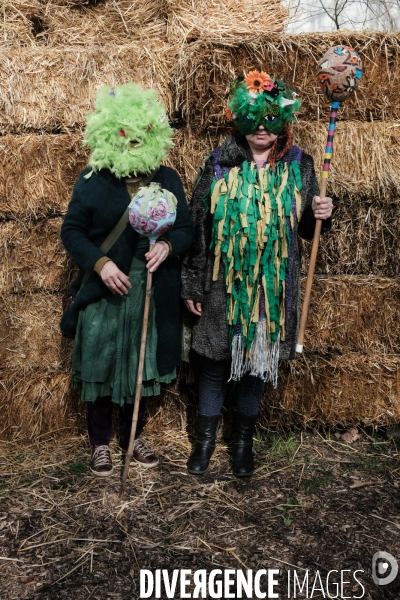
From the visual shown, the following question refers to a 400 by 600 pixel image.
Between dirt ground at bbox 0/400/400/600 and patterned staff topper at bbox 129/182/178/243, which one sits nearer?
dirt ground at bbox 0/400/400/600

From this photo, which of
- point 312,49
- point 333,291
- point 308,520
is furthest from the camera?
point 333,291

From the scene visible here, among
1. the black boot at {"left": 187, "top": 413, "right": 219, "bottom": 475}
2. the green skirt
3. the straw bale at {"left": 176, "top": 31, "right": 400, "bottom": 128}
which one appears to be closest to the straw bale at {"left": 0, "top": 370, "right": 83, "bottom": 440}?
the green skirt

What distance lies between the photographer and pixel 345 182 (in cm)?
344

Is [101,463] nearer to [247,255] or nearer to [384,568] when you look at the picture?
[247,255]

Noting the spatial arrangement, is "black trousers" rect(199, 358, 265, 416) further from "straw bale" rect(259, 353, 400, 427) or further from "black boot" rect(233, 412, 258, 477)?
"straw bale" rect(259, 353, 400, 427)

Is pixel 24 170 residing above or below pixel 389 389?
above

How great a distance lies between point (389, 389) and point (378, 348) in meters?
0.28

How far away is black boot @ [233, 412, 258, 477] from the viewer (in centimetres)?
346

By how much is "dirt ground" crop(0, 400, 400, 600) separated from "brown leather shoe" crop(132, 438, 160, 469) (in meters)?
0.04

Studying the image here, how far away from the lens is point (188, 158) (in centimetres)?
357

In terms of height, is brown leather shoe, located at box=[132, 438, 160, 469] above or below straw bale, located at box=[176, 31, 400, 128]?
below

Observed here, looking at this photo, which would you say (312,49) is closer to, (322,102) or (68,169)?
(322,102)

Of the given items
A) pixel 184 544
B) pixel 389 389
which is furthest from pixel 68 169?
pixel 389 389

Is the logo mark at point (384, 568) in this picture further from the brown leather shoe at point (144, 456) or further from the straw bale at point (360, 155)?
the straw bale at point (360, 155)
